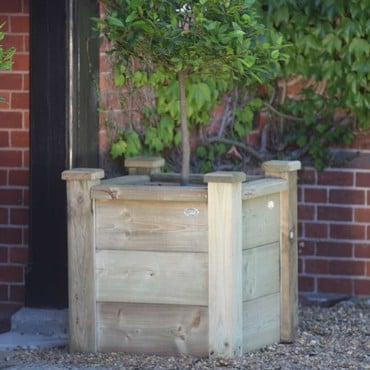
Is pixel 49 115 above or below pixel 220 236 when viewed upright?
above

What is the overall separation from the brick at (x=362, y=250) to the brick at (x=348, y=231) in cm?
5

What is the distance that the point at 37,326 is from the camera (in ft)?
20.3

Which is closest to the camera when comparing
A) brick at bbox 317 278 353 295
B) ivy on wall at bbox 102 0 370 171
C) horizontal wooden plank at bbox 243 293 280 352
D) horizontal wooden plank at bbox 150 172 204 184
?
horizontal wooden plank at bbox 243 293 280 352

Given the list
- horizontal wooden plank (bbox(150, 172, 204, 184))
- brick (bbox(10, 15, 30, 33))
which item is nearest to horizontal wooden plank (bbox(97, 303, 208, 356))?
horizontal wooden plank (bbox(150, 172, 204, 184))

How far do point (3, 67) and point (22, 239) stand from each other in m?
2.32

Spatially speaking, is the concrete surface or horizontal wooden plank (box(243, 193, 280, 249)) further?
the concrete surface

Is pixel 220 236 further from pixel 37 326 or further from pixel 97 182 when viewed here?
pixel 37 326

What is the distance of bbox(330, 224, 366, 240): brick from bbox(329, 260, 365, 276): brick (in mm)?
163

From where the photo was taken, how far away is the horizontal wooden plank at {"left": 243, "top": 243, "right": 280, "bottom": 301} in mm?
5469

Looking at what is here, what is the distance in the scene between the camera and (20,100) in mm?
6531

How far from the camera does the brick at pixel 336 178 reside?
7.03 m

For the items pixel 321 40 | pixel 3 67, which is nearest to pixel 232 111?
pixel 321 40

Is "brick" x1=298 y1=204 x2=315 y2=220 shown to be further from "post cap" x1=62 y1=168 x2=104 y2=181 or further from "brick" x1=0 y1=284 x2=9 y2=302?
"post cap" x1=62 y1=168 x2=104 y2=181

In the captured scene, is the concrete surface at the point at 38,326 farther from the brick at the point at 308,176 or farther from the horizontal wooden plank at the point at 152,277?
the brick at the point at 308,176
